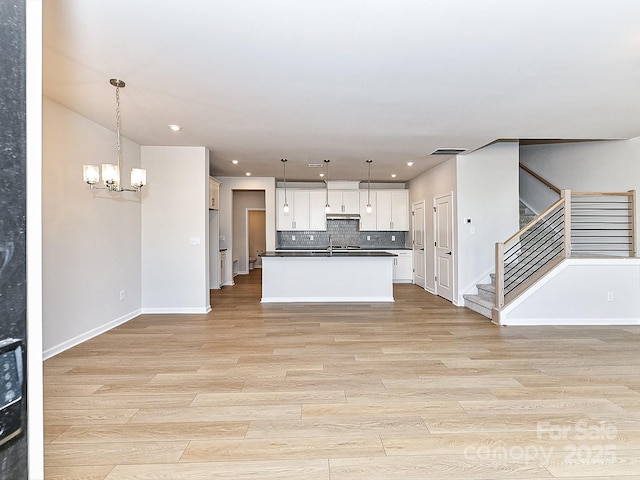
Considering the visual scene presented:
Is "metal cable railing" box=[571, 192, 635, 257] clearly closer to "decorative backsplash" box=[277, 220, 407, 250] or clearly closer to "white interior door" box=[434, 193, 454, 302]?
"white interior door" box=[434, 193, 454, 302]

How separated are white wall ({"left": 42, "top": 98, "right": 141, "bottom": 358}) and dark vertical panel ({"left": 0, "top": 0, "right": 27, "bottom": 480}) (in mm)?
3033

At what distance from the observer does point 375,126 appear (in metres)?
4.29

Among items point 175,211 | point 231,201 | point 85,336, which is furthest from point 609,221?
point 85,336

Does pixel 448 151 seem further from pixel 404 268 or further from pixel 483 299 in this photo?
pixel 404 268

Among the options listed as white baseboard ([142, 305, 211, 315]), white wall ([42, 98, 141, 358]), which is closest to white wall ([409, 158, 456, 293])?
white baseboard ([142, 305, 211, 315])

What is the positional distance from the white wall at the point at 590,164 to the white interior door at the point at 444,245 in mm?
Result: 2106

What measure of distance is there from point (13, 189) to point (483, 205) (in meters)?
6.13

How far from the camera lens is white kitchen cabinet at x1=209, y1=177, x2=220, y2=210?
22.8 ft

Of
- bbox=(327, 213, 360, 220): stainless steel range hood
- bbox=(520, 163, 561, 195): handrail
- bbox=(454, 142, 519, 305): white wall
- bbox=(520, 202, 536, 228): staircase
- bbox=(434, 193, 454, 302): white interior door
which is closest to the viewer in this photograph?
bbox=(454, 142, 519, 305): white wall

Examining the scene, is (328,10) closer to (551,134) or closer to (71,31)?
(71,31)

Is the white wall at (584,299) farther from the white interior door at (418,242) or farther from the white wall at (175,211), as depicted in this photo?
the white wall at (175,211)

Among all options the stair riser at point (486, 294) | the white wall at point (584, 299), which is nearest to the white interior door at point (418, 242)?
the stair riser at point (486, 294)

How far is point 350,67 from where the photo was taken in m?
2.74

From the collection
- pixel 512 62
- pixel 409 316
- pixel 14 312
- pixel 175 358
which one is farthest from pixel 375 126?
pixel 14 312
